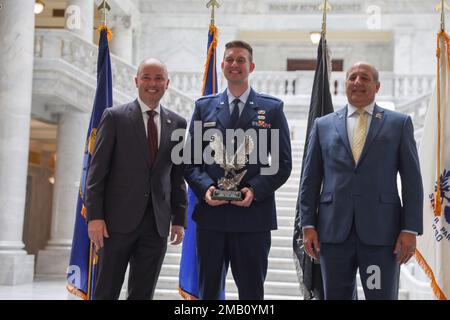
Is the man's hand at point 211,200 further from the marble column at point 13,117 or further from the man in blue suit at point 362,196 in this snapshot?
the marble column at point 13,117

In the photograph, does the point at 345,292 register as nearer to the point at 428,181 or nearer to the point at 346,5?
the point at 428,181

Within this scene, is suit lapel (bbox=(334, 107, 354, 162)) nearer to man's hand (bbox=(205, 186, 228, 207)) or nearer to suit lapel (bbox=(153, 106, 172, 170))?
man's hand (bbox=(205, 186, 228, 207))

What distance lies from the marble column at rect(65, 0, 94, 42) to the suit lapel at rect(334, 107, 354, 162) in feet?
38.3

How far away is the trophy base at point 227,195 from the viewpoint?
450 cm

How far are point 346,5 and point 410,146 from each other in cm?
2005

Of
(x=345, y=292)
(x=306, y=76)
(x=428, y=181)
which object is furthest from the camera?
(x=306, y=76)

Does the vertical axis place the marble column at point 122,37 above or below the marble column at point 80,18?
above

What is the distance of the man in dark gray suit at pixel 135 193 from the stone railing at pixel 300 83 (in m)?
16.2

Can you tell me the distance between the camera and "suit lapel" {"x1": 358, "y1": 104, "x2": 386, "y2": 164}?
4.39 metres

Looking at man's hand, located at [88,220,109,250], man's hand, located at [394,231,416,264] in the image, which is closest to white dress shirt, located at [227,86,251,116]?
man's hand, located at [88,220,109,250]

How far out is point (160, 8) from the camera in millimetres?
23719

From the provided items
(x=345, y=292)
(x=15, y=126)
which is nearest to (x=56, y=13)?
(x=15, y=126)

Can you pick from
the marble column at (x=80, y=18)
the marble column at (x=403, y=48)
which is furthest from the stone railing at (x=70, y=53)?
the marble column at (x=403, y=48)

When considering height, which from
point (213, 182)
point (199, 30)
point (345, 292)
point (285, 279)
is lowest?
A: point (285, 279)
